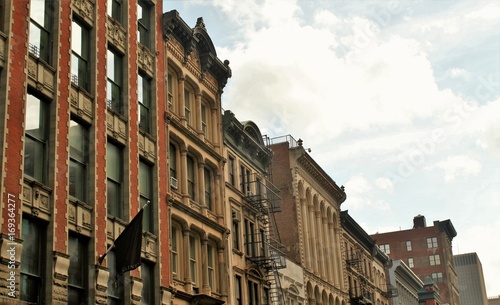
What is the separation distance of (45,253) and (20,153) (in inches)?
124

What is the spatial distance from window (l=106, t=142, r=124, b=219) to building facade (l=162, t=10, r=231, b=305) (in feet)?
13.0

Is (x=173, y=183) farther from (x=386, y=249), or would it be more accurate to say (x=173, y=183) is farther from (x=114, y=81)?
(x=386, y=249)

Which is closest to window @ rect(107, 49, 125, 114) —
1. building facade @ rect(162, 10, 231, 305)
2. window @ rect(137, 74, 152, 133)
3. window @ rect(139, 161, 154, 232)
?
window @ rect(137, 74, 152, 133)

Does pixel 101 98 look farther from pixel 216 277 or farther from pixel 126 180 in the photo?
pixel 216 277

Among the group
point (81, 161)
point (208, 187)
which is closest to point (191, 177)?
point (208, 187)

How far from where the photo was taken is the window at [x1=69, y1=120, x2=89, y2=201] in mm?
27516

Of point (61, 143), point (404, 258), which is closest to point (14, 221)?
point (61, 143)

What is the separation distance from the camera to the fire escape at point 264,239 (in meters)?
44.2

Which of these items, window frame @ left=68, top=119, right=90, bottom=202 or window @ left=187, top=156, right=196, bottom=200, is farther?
window @ left=187, top=156, right=196, bottom=200

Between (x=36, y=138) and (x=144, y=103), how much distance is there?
9.26 meters

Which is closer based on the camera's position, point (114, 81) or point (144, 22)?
point (114, 81)

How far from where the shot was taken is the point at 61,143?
87.3ft

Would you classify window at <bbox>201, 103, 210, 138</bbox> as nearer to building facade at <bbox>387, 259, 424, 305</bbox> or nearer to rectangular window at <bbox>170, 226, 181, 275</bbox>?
rectangular window at <bbox>170, 226, 181, 275</bbox>

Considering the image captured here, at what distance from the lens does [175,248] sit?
35.1 metres
